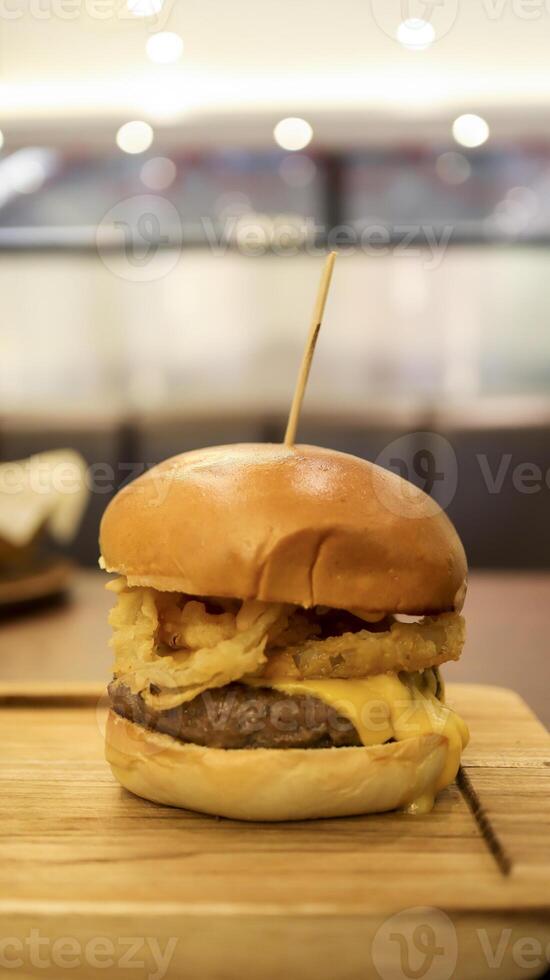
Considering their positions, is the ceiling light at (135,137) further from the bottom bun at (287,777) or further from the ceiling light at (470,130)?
the bottom bun at (287,777)

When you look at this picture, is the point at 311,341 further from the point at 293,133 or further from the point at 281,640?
the point at 293,133

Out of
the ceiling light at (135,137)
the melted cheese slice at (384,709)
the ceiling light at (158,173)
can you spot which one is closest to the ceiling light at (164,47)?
the ceiling light at (135,137)

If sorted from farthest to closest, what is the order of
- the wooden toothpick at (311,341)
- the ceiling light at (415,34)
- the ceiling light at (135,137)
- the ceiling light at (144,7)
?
the ceiling light at (135,137) < the ceiling light at (415,34) < the ceiling light at (144,7) < the wooden toothpick at (311,341)

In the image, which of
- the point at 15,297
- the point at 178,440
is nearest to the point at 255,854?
the point at 178,440

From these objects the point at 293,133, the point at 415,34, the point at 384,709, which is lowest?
the point at 384,709

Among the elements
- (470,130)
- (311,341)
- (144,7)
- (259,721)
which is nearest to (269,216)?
(470,130)
